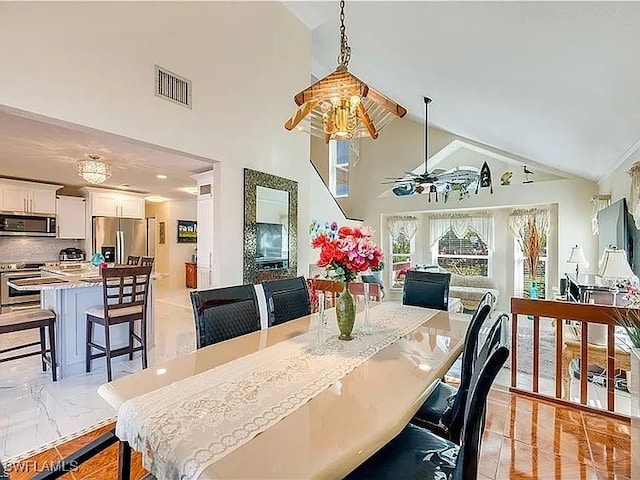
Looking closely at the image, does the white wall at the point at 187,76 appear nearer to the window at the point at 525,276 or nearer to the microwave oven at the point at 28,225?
the microwave oven at the point at 28,225

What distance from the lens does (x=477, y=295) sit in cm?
754

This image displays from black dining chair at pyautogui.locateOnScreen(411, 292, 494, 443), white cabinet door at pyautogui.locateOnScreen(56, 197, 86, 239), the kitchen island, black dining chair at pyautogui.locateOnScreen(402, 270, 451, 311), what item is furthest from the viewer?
white cabinet door at pyautogui.locateOnScreen(56, 197, 86, 239)

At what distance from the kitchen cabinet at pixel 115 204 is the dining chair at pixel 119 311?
3.79 m

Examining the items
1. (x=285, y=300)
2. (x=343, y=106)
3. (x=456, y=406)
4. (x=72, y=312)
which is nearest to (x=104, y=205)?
(x=72, y=312)

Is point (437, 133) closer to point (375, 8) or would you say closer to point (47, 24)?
point (375, 8)

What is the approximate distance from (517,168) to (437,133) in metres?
1.80

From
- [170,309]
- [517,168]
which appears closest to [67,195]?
[170,309]

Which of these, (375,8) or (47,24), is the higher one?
(375,8)

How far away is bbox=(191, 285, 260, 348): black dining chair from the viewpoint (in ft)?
6.09

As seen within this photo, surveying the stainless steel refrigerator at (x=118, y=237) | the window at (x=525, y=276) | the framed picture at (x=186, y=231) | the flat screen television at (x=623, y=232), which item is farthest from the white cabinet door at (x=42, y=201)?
the window at (x=525, y=276)

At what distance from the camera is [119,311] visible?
10.7 ft

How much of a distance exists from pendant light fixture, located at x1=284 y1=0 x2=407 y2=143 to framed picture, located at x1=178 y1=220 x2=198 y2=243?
7.17 meters

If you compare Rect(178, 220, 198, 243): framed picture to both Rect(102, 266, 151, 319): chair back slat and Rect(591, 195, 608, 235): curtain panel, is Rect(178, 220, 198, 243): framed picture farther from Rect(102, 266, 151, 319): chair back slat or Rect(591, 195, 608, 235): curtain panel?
Rect(591, 195, 608, 235): curtain panel

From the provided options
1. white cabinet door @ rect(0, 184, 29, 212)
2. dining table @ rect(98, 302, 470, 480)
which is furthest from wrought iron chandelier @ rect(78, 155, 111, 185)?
dining table @ rect(98, 302, 470, 480)
